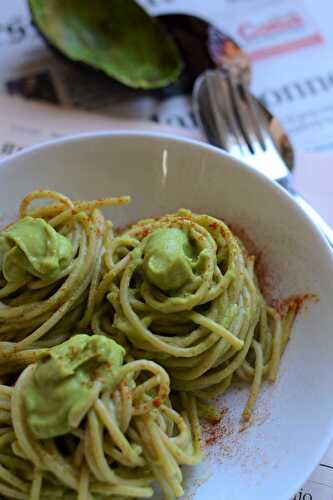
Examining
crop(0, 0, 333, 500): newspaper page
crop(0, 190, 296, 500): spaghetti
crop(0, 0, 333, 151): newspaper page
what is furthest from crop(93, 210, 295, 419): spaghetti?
crop(0, 0, 333, 151): newspaper page

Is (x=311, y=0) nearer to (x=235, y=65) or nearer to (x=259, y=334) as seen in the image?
(x=235, y=65)

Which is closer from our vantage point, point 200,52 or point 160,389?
point 160,389

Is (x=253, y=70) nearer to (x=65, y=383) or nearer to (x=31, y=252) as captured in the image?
(x=31, y=252)

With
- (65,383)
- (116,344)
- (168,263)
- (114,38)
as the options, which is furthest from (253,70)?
(65,383)

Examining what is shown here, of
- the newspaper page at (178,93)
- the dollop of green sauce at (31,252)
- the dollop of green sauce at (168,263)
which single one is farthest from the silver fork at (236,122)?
the dollop of green sauce at (31,252)

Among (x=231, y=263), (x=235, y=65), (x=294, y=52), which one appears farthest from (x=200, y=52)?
(x=231, y=263)

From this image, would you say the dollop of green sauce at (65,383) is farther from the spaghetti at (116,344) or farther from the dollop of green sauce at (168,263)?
the dollop of green sauce at (168,263)

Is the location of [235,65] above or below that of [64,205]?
above
